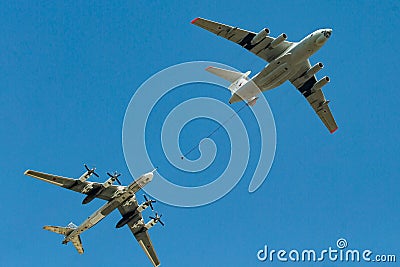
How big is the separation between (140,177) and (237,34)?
15924 millimetres

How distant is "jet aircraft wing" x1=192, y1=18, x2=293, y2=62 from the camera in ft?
185

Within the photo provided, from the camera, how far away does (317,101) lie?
62.5 metres

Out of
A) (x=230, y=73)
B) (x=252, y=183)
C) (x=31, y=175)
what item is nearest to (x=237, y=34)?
(x=230, y=73)

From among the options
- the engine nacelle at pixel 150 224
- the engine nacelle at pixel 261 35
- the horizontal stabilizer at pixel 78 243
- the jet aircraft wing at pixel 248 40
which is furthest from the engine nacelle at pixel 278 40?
the horizontal stabilizer at pixel 78 243

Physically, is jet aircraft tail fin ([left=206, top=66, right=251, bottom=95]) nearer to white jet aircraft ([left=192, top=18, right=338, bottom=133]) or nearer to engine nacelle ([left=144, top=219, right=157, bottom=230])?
white jet aircraft ([left=192, top=18, right=338, bottom=133])

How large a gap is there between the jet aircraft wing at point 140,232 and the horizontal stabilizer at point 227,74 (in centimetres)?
1609

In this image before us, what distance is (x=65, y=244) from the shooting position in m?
65.4

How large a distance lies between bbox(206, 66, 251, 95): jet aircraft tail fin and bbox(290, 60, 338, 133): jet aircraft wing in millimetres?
5466

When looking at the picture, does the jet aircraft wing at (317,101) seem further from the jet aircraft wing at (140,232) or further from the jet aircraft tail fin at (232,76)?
the jet aircraft wing at (140,232)

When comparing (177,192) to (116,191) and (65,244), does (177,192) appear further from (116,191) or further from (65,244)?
(65,244)

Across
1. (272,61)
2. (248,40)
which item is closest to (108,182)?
(248,40)

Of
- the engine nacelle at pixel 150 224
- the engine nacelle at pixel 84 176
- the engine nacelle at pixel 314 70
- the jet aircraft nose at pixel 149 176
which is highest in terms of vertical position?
the engine nacelle at pixel 314 70

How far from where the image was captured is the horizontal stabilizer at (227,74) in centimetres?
5931

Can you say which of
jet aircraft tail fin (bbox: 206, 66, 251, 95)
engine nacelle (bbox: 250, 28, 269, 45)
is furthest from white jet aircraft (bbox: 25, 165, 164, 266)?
engine nacelle (bbox: 250, 28, 269, 45)
